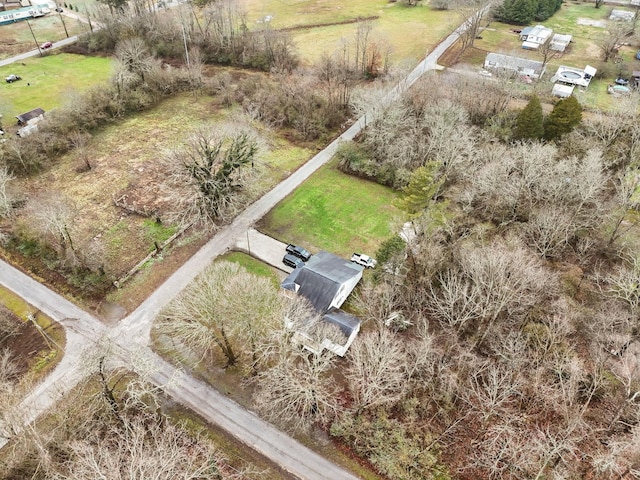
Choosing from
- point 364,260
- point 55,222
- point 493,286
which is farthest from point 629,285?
point 55,222

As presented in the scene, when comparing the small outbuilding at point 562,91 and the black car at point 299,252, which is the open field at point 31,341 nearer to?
the black car at point 299,252

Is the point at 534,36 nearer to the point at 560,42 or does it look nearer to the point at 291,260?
the point at 560,42

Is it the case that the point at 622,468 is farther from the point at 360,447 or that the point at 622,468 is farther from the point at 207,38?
the point at 207,38

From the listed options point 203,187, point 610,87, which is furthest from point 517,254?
point 610,87

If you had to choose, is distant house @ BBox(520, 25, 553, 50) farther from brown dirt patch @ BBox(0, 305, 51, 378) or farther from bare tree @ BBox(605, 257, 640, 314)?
brown dirt patch @ BBox(0, 305, 51, 378)

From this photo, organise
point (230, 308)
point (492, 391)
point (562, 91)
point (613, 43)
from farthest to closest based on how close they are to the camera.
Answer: point (613, 43) → point (562, 91) → point (230, 308) → point (492, 391)

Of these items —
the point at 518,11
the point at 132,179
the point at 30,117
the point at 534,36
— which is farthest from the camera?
the point at 518,11
